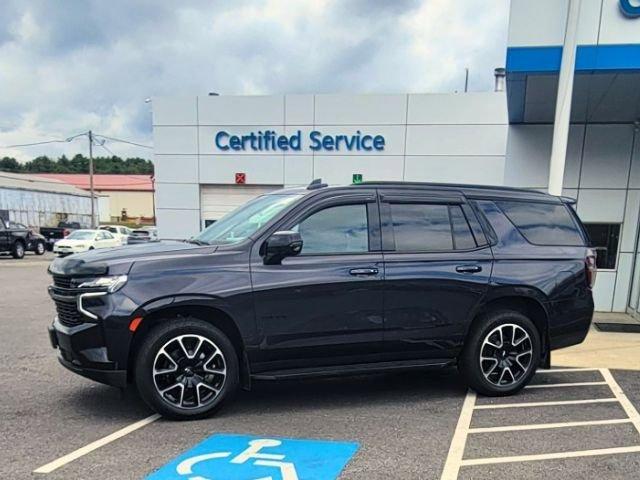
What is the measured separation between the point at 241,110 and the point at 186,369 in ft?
35.8

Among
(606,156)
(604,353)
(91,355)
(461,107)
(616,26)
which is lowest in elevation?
(604,353)

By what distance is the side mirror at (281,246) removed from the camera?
13.6 ft

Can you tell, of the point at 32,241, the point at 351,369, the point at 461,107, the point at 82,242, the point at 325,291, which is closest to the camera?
the point at 325,291

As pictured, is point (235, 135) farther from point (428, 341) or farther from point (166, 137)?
point (428, 341)

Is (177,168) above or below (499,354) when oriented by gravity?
above

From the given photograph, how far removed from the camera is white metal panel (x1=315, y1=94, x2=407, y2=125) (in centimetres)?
1342

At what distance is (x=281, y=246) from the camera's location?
415 centimetres

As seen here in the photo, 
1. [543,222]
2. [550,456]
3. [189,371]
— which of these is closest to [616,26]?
[543,222]

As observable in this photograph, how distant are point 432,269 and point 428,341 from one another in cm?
68

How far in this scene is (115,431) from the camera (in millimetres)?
3994

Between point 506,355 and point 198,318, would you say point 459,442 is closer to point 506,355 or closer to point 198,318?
point 506,355

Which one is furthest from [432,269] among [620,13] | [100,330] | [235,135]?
[235,135]

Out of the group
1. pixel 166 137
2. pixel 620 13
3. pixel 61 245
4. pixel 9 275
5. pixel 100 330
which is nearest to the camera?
pixel 100 330

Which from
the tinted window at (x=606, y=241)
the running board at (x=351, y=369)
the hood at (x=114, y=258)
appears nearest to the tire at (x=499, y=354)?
the running board at (x=351, y=369)
